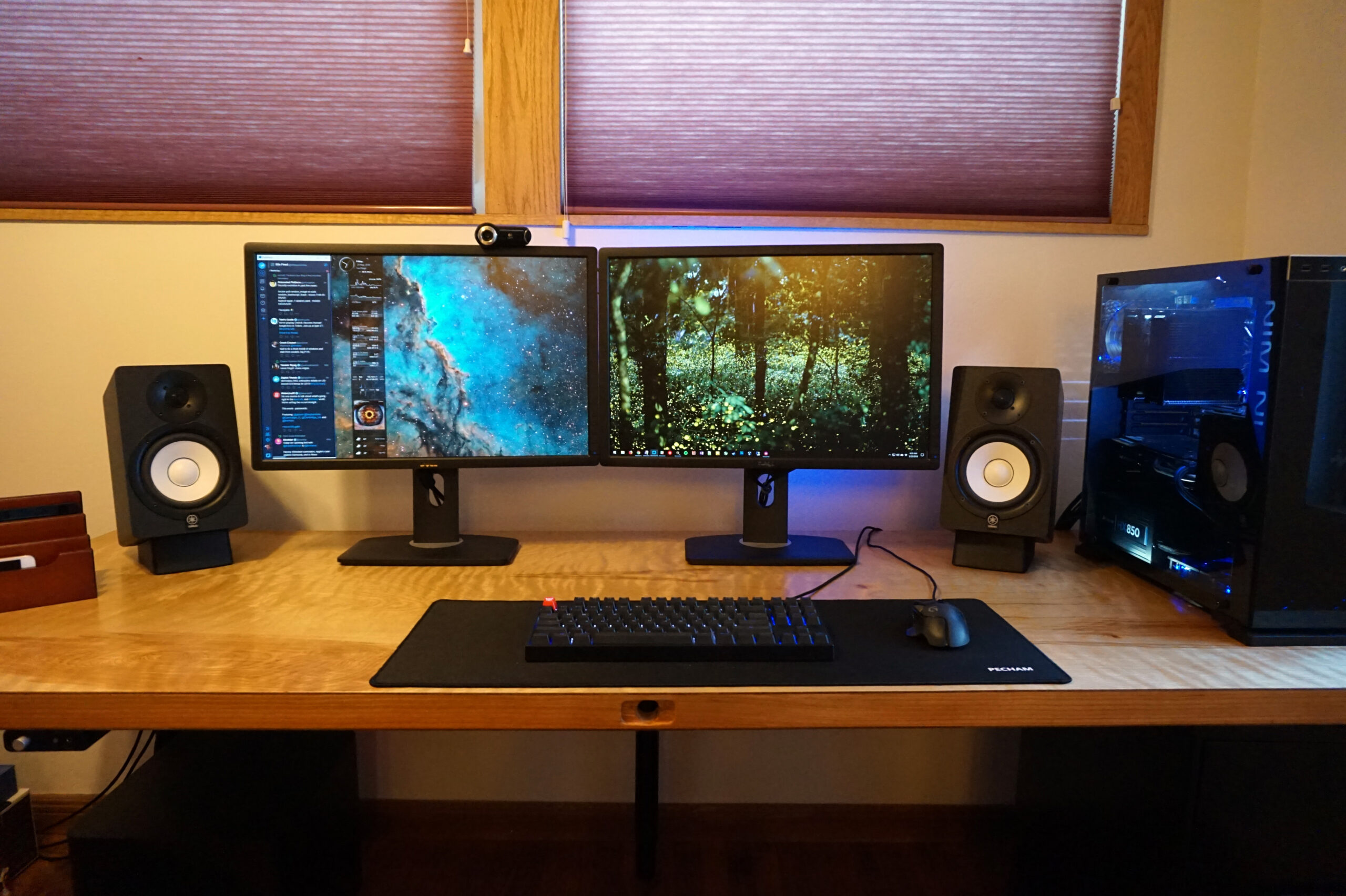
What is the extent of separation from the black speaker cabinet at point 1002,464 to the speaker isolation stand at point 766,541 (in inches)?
8.2

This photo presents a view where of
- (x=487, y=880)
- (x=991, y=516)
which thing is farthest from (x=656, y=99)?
(x=487, y=880)

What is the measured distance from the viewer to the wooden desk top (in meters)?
0.84

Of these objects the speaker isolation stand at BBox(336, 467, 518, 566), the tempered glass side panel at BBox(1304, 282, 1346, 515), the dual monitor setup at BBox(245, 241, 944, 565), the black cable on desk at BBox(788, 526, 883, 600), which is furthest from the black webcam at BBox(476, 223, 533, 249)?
the tempered glass side panel at BBox(1304, 282, 1346, 515)

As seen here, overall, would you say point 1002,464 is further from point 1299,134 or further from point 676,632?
point 1299,134

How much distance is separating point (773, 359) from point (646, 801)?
0.89 metres

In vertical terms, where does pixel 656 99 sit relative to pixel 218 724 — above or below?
above

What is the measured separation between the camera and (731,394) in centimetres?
131

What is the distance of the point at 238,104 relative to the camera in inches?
59.1

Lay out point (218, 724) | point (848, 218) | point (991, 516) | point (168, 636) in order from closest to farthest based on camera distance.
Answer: point (218, 724) → point (168, 636) → point (991, 516) → point (848, 218)

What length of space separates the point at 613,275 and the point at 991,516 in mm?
744

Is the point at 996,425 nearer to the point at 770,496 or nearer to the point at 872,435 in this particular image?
the point at 872,435

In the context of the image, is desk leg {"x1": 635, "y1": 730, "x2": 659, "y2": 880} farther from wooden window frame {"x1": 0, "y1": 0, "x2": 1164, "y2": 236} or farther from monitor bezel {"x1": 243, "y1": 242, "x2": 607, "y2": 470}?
wooden window frame {"x1": 0, "y1": 0, "x2": 1164, "y2": 236}

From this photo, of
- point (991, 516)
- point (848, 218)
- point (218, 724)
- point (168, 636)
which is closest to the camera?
point (218, 724)

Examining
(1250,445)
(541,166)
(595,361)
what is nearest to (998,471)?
(1250,445)
